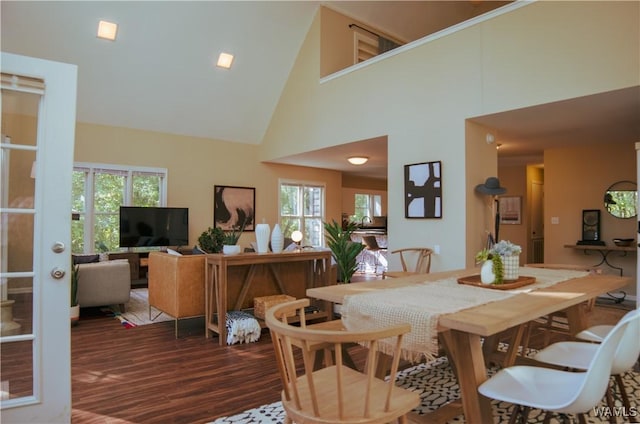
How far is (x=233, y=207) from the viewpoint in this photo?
8453mm

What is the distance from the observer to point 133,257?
7.00 m

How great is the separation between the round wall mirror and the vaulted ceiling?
4.22 feet

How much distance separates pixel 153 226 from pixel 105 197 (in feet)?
3.13

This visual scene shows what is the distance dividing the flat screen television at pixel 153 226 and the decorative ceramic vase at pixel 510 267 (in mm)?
6179

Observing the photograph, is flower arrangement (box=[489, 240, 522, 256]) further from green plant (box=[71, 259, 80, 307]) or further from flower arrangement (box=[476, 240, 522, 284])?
green plant (box=[71, 259, 80, 307])

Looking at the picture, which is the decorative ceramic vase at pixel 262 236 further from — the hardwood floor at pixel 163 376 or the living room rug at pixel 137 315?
the living room rug at pixel 137 315

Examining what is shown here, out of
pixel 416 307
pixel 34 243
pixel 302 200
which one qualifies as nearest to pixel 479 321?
pixel 416 307

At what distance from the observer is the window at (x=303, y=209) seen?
9.23 meters

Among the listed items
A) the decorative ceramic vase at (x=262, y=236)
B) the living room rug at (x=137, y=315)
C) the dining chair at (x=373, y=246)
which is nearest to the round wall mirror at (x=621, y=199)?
the dining chair at (x=373, y=246)

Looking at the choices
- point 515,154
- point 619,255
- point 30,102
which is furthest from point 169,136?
point 619,255

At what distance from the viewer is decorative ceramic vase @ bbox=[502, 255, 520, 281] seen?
2.58 metres

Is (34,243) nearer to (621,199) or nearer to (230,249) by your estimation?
(230,249)

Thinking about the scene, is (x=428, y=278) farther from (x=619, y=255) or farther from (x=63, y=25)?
(x=63, y=25)

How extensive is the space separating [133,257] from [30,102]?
17.1 ft
